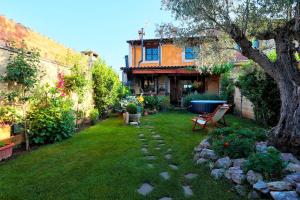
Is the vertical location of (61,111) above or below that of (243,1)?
below

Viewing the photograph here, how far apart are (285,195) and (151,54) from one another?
1844 centimetres

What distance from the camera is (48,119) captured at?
7.36 m

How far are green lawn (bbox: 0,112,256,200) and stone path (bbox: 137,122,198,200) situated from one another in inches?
2.6

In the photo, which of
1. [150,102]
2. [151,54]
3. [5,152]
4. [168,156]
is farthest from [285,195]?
[151,54]

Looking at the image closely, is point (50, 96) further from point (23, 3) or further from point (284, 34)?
point (23, 3)

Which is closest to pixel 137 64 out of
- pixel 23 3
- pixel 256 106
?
pixel 23 3

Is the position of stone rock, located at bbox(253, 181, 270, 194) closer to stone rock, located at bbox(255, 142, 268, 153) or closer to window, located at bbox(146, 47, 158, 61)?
stone rock, located at bbox(255, 142, 268, 153)

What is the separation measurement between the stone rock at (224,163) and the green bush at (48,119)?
5034mm

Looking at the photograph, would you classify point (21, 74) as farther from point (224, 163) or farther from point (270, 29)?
point (270, 29)

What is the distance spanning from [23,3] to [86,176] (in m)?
14.5

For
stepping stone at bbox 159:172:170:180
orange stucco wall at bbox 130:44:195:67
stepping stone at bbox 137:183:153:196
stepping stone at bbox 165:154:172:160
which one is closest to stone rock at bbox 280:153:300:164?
stepping stone at bbox 159:172:170:180

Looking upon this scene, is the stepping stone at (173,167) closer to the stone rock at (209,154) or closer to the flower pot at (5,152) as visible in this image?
the stone rock at (209,154)

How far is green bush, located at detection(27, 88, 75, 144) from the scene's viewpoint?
7.20 m

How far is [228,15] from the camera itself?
6277 mm
